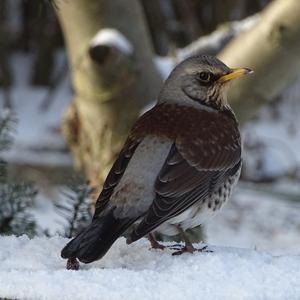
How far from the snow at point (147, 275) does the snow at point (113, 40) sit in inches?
85.7

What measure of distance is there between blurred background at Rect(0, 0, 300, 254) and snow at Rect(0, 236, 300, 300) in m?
0.52

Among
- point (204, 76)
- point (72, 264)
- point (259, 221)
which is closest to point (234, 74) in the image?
point (204, 76)

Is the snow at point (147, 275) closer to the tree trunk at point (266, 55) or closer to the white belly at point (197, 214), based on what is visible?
the white belly at point (197, 214)

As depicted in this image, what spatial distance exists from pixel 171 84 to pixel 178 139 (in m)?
0.39

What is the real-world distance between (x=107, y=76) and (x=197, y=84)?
4.88 feet

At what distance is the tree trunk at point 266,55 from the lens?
4.64 m

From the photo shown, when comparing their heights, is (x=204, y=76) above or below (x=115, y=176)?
above

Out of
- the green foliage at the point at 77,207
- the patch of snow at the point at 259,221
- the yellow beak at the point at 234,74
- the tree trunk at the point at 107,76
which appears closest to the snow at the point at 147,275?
the green foliage at the point at 77,207

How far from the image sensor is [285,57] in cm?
472

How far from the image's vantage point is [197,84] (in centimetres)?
344

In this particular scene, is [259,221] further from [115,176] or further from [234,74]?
[115,176]

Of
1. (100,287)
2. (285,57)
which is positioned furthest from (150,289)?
(285,57)

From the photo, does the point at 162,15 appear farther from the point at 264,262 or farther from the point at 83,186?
the point at 264,262

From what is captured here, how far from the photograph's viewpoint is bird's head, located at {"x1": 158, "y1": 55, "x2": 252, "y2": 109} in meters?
3.40
